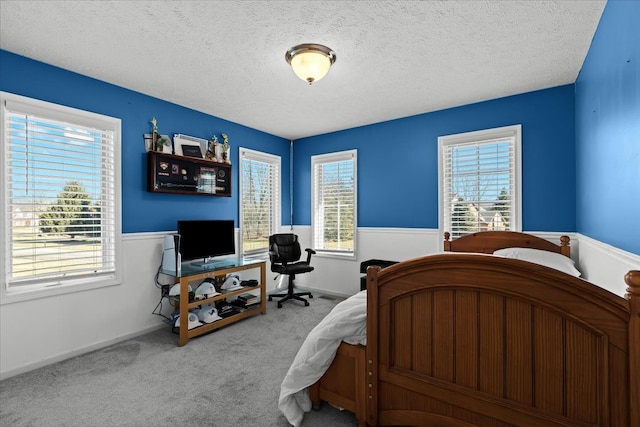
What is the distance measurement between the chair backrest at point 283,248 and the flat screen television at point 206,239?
0.61m

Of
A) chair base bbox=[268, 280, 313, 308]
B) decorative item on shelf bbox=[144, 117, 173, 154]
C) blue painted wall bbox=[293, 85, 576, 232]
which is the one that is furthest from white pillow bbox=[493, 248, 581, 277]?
decorative item on shelf bbox=[144, 117, 173, 154]

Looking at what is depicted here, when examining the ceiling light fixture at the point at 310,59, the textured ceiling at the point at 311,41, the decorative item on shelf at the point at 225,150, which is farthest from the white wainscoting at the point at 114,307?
the ceiling light fixture at the point at 310,59

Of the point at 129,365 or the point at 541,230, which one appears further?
the point at 541,230

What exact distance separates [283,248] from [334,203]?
1133mm

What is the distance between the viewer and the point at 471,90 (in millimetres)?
3316

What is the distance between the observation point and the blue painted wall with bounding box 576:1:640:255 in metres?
1.51

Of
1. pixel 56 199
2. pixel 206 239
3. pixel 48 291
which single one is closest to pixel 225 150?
pixel 206 239

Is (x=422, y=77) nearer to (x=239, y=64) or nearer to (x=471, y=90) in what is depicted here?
(x=471, y=90)

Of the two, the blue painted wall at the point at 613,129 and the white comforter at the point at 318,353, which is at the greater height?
the blue painted wall at the point at 613,129

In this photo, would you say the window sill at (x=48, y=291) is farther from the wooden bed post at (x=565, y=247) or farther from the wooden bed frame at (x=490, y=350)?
the wooden bed post at (x=565, y=247)

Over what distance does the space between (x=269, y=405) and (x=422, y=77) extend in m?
3.12

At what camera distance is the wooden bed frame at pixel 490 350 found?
109 centimetres

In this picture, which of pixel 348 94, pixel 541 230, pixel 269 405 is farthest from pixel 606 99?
pixel 269 405

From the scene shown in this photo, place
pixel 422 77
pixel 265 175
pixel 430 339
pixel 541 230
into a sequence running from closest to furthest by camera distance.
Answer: pixel 430 339, pixel 422 77, pixel 541 230, pixel 265 175
